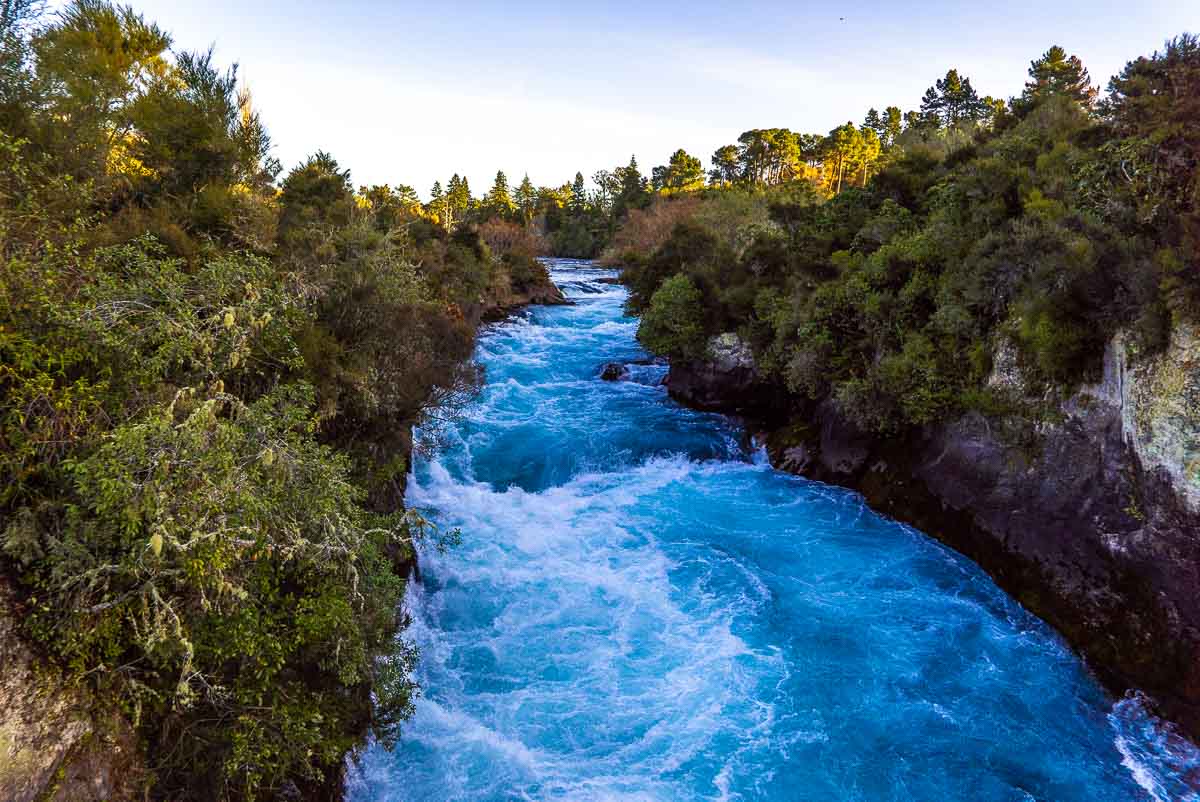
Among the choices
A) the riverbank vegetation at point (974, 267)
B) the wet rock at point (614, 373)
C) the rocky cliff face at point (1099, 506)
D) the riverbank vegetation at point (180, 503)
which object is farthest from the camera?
the wet rock at point (614, 373)

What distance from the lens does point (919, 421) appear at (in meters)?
15.3

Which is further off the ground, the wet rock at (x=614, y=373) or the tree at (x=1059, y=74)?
the tree at (x=1059, y=74)

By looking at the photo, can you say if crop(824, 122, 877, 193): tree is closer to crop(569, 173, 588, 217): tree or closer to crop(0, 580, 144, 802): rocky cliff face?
crop(569, 173, 588, 217): tree

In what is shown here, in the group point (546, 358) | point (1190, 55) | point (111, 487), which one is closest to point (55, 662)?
point (111, 487)

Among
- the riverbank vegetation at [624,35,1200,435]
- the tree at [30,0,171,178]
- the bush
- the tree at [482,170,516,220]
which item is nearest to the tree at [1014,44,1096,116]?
the riverbank vegetation at [624,35,1200,435]

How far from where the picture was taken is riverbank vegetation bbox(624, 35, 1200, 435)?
1042cm

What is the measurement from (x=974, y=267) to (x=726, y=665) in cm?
1177

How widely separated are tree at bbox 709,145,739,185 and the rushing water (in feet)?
244

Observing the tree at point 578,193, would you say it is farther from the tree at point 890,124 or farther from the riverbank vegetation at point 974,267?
the riverbank vegetation at point 974,267

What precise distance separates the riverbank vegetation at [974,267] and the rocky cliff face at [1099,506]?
2.30 ft

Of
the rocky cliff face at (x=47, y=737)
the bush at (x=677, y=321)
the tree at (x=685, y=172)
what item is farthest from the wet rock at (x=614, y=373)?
the tree at (x=685, y=172)

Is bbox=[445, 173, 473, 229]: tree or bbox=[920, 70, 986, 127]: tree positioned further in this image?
bbox=[445, 173, 473, 229]: tree

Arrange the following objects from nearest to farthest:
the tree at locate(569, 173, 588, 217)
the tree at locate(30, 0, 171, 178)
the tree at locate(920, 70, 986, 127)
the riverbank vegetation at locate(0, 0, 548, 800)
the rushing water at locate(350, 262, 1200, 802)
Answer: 1. the riverbank vegetation at locate(0, 0, 548, 800)
2. the rushing water at locate(350, 262, 1200, 802)
3. the tree at locate(30, 0, 171, 178)
4. the tree at locate(920, 70, 986, 127)
5. the tree at locate(569, 173, 588, 217)

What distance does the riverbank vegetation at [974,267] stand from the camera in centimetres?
1042
